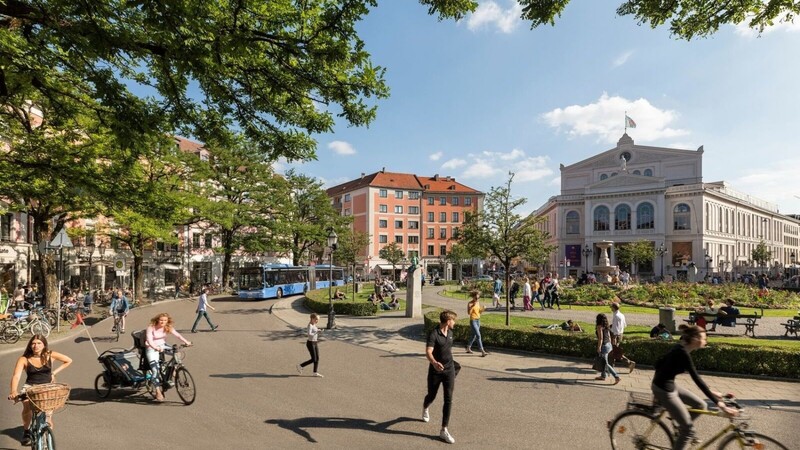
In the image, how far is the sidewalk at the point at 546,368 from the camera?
348 inches

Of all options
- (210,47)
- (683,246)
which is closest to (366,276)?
(683,246)

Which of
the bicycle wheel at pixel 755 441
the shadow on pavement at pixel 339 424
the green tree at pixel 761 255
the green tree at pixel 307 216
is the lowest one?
the shadow on pavement at pixel 339 424

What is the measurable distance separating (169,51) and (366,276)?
61.2 metres

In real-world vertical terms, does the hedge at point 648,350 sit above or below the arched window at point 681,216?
below

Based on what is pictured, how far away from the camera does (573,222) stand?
2879 inches

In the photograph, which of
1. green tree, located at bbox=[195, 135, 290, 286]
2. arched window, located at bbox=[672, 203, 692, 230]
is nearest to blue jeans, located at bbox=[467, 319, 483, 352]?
green tree, located at bbox=[195, 135, 290, 286]

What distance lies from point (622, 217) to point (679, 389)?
2695 inches

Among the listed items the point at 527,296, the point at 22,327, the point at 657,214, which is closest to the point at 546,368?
the point at 527,296

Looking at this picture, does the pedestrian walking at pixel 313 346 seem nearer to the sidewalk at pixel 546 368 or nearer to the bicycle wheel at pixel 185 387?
the bicycle wheel at pixel 185 387

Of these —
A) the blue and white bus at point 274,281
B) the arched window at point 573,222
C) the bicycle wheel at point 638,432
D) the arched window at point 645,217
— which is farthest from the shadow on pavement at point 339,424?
the arched window at point 573,222

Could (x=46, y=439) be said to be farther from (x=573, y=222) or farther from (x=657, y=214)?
(x=573, y=222)

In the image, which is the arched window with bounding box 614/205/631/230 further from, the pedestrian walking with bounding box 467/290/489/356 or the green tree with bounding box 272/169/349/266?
the pedestrian walking with bounding box 467/290/489/356

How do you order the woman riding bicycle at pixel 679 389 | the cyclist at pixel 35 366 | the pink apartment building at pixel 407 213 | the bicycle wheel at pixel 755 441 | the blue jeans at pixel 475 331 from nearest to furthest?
the bicycle wheel at pixel 755 441, the woman riding bicycle at pixel 679 389, the cyclist at pixel 35 366, the blue jeans at pixel 475 331, the pink apartment building at pixel 407 213

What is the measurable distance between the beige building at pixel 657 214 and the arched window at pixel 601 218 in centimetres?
15
